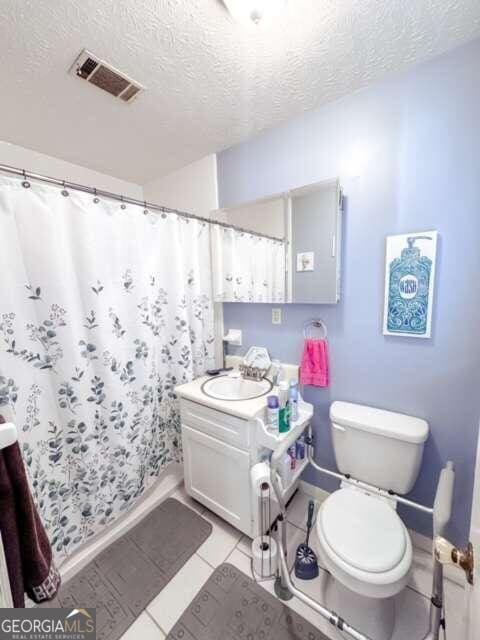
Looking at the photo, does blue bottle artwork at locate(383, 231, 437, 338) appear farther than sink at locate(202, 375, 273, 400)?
No

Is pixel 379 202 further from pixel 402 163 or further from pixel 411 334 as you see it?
pixel 411 334

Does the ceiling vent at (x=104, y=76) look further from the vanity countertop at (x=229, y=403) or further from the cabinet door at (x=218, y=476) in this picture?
the cabinet door at (x=218, y=476)

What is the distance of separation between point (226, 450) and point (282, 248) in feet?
4.04

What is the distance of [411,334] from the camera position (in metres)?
1.22

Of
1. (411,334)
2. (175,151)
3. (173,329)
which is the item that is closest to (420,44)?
(411,334)

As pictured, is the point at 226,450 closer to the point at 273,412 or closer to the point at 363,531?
the point at 273,412

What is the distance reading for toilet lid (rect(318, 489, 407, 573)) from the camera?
914mm

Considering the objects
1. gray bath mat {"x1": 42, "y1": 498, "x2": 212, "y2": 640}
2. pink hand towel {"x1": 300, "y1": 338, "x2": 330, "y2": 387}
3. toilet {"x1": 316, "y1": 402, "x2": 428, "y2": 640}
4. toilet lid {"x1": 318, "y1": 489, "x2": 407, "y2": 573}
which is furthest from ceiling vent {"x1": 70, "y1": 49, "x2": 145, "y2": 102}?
gray bath mat {"x1": 42, "y1": 498, "x2": 212, "y2": 640}

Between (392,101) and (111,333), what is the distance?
1753mm

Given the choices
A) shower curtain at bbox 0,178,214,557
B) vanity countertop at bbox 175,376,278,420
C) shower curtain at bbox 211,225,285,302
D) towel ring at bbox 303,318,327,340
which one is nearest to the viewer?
shower curtain at bbox 0,178,214,557

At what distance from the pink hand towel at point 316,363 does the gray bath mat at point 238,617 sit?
102 cm

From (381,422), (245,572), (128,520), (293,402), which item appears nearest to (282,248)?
(293,402)

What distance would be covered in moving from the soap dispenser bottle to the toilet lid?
82cm

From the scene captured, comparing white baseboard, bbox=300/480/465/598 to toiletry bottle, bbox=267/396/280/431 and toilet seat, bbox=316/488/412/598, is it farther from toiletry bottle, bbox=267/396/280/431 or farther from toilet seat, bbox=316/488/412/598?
toiletry bottle, bbox=267/396/280/431
